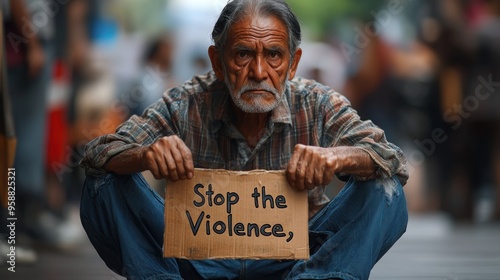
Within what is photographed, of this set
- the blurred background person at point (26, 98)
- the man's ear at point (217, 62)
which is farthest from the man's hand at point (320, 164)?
the blurred background person at point (26, 98)

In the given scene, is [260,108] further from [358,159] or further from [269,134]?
[358,159]

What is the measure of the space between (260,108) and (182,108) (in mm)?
345

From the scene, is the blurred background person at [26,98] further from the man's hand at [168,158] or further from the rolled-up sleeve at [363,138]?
the man's hand at [168,158]

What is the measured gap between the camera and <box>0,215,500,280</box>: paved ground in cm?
559

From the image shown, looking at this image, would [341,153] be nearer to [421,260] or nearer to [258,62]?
[258,62]

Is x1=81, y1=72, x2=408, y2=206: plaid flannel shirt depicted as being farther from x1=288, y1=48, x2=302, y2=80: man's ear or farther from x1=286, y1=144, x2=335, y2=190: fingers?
x1=286, y1=144, x2=335, y2=190: fingers

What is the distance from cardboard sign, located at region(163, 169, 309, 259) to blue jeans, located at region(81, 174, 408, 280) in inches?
5.0

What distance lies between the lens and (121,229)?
12.6ft

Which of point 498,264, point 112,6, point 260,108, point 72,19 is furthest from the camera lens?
point 112,6

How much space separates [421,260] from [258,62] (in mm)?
3002

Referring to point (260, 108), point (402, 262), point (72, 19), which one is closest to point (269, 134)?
point (260, 108)

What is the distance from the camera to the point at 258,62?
3938 millimetres

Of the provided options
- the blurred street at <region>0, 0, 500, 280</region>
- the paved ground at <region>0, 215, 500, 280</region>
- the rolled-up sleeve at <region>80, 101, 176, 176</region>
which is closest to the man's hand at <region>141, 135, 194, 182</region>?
the rolled-up sleeve at <region>80, 101, 176, 176</region>

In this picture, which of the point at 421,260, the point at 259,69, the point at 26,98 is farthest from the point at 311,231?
the point at 26,98
